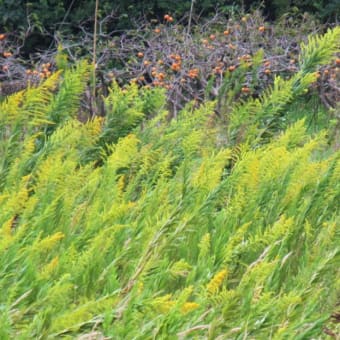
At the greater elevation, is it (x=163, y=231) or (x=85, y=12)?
(x=163, y=231)

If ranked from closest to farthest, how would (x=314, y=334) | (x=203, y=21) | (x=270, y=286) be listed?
(x=314, y=334)
(x=270, y=286)
(x=203, y=21)

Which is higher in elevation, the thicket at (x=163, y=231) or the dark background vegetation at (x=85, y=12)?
the thicket at (x=163, y=231)

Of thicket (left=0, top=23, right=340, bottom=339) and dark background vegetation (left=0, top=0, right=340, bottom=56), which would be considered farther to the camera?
dark background vegetation (left=0, top=0, right=340, bottom=56)

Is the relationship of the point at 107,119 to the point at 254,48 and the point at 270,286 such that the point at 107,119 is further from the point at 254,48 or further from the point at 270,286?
the point at 254,48

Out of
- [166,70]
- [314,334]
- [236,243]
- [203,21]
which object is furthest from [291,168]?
[203,21]

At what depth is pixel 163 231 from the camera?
7.95 feet

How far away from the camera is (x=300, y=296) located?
215 centimetres

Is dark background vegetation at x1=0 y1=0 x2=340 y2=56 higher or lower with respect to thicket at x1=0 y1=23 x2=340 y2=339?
lower

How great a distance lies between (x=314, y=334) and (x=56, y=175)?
1.01 metres

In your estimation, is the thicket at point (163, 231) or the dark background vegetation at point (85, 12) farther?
the dark background vegetation at point (85, 12)

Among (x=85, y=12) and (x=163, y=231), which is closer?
(x=163, y=231)

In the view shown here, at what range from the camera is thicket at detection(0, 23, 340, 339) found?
202 cm

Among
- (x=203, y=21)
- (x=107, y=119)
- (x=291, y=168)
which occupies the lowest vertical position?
(x=203, y=21)

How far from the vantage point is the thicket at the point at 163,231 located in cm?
202
